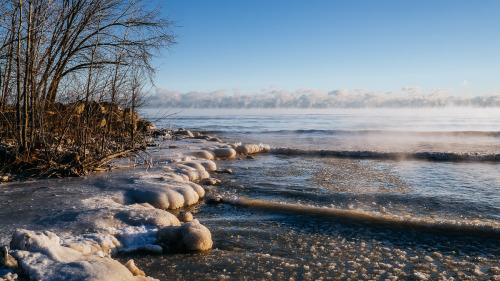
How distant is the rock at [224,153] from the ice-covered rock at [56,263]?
8537 mm

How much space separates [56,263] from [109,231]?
43.9 inches

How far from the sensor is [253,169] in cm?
910

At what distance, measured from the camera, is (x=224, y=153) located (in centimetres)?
1157

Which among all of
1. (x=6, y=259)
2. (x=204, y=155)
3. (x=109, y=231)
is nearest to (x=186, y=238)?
(x=109, y=231)

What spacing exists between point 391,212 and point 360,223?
912 millimetres

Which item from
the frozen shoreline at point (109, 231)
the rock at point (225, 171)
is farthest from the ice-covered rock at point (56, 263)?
the rock at point (225, 171)

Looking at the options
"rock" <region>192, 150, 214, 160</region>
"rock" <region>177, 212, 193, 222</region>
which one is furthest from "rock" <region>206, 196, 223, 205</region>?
"rock" <region>192, 150, 214, 160</region>

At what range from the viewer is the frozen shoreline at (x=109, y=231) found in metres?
2.60

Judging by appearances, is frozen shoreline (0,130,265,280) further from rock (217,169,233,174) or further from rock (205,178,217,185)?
rock (217,169,233,174)

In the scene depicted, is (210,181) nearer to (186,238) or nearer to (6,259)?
(186,238)

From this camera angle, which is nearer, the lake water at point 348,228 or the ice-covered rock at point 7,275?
the ice-covered rock at point 7,275

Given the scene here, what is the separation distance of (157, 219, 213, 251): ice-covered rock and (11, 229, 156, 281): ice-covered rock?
89 cm

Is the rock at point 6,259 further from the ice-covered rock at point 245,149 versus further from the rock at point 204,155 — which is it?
the ice-covered rock at point 245,149

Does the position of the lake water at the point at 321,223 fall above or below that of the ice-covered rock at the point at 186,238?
below
